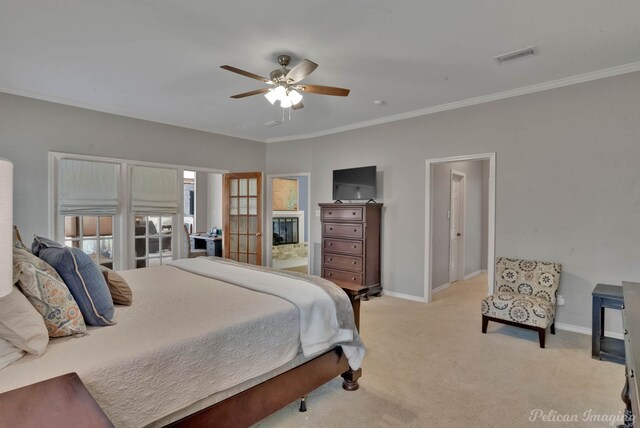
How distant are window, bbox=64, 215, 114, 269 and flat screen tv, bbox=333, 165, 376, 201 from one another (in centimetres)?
→ 326

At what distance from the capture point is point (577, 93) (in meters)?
3.43

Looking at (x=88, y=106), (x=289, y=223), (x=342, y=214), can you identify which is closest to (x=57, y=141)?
(x=88, y=106)

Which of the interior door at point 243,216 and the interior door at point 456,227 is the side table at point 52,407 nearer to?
the interior door at point 243,216

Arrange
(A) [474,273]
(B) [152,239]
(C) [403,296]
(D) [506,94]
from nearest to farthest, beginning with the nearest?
(D) [506,94], (C) [403,296], (B) [152,239], (A) [474,273]

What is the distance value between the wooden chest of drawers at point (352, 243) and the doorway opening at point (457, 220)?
74 cm

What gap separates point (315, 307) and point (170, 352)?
2.93ft

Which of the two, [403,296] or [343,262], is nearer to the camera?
[403,296]

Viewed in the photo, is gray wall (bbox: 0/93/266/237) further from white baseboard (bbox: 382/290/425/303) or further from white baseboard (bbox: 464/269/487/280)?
white baseboard (bbox: 464/269/487/280)

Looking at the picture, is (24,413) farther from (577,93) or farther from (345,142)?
(345,142)

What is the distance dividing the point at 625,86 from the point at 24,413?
4.72 metres

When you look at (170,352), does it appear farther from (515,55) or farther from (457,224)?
(457,224)

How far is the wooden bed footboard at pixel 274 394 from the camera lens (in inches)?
63.6

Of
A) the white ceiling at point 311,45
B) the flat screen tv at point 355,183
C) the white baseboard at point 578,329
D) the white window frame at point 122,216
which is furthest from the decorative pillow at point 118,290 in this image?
the white baseboard at point 578,329

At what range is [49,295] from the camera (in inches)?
60.2
